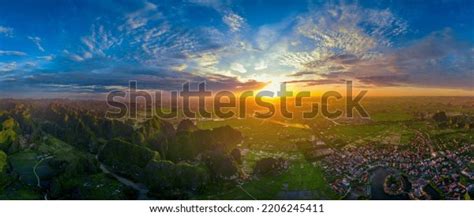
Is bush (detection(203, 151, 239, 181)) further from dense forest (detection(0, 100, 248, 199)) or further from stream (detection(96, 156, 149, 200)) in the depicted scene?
stream (detection(96, 156, 149, 200))

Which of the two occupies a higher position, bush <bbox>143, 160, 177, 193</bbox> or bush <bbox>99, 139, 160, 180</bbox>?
bush <bbox>99, 139, 160, 180</bbox>

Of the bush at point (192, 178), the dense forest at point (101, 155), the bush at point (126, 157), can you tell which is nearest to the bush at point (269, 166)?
the dense forest at point (101, 155)

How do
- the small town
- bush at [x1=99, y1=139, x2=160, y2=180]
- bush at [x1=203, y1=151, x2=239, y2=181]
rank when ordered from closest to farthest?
the small town
bush at [x1=203, y1=151, x2=239, y2=181]
bush at [x1=99, y1=139, x2=160, y2=180]

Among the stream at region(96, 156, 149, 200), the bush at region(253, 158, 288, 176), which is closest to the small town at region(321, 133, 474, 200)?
the bush at region(253, 158, 288, 176)

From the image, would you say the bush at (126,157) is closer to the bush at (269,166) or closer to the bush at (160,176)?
the bush at (160,176)

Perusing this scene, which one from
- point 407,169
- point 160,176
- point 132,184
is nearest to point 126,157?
point 132,184

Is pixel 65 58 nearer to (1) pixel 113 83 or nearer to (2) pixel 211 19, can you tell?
(1) pixel 113 83

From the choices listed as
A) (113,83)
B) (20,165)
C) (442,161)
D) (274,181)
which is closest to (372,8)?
(442,161)

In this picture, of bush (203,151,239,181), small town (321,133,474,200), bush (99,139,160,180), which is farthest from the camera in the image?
bush (99,139,160,180)

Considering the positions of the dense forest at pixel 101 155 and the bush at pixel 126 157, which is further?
the bush at pixel 126 157

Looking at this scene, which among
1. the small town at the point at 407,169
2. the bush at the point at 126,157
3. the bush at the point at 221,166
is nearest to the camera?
the small town at the point at 407,169

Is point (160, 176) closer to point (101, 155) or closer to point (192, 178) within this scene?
point (192, 178)
